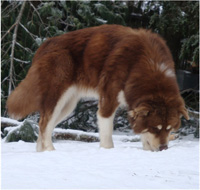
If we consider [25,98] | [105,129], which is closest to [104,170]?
[105,129]

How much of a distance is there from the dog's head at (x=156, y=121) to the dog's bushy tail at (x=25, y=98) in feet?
5.61

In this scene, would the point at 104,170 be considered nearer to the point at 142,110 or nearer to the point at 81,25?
the point at 142,110

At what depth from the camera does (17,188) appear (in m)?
3.52

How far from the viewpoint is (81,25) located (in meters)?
9.99

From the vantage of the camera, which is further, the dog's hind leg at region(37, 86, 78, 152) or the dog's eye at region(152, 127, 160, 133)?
the dog's hind leg at region(37, 86, 78, 152)

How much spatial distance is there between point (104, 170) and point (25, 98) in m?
2.65

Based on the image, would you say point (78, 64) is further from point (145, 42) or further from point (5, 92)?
point (5, 92)

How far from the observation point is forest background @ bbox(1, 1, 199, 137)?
9.80 metres

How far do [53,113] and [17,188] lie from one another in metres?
2.69

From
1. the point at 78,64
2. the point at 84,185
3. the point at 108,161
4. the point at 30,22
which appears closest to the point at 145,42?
the point at 78,64

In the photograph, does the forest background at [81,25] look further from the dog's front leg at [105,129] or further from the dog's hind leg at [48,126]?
the dog's front leg at [105,129]

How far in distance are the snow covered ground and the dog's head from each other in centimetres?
23

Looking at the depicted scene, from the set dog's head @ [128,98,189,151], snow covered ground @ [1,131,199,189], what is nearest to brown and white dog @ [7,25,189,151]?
dog's head @ [128,98,189,151]

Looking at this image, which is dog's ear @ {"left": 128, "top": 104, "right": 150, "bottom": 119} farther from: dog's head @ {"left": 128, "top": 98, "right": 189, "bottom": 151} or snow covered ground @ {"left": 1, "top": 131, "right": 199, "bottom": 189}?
snow covered ground @ {"left": 1, "top": 131, "right": 199, "bottom": 189}
